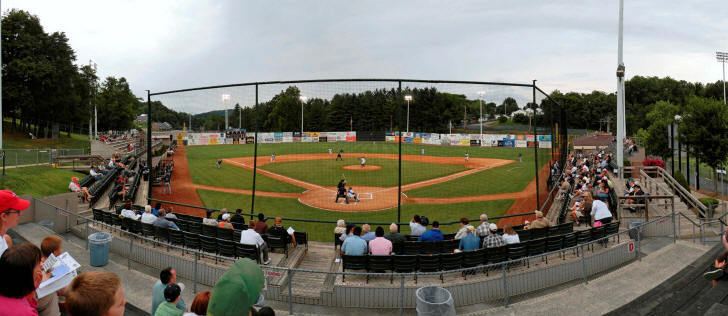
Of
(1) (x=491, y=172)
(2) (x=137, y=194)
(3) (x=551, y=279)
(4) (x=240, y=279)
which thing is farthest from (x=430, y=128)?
(4) (x=240, y=279)

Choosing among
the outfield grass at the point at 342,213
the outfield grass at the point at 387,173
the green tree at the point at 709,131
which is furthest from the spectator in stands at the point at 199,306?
the green tree at the point at 709,131

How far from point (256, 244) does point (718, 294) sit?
1020cm

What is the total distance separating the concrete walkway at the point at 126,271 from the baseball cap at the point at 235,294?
701 cm

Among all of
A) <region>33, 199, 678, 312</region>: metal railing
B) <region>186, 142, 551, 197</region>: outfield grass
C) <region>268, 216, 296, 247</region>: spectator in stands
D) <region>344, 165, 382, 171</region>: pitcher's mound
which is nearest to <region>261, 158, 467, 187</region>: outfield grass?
<region>186, 142, 551, 197</region>: outfield grass

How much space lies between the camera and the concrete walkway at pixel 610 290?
8.03 meters

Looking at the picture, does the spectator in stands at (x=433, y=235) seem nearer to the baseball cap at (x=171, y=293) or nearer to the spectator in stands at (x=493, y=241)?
the spectator in stands at (x=493, y=241)

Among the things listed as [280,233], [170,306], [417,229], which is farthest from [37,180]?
[170,306]

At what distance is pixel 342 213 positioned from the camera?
20.0m

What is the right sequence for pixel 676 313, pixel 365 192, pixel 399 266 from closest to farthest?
pixel 676 313 → pixel 399 266 → pixel 365 192

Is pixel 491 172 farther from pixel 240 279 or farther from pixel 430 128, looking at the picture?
pixel 240 279

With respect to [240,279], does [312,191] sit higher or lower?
lower

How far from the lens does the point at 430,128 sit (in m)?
37.4

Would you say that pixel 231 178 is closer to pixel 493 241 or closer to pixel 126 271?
pixel 126 271

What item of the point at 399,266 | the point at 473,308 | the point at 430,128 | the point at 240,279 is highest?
the point at 430,128
